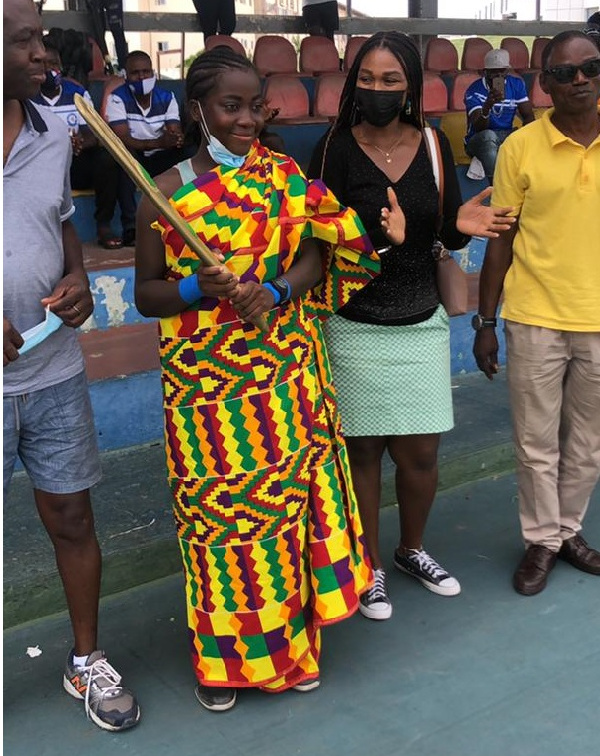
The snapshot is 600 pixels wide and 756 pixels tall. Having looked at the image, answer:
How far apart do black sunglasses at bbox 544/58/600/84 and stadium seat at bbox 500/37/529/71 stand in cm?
785

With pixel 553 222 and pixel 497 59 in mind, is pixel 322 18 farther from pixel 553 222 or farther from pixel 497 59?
pixel 553 222

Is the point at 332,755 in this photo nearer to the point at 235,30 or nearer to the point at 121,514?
the point at 121,514

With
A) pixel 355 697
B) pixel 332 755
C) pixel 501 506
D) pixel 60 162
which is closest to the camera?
pixel 60 162

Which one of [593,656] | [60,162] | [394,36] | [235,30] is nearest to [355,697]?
[593,656]

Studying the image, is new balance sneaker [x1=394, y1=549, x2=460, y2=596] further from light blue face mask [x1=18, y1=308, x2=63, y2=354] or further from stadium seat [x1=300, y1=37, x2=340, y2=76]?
stadium seat [x1=300, y1=37, x2=340, y2=76]

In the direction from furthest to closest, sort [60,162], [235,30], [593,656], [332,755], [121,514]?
[235,30]
[121,514]
[593,656]
[332,755]
[60,162]

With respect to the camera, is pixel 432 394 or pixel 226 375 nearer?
pixel 226 375

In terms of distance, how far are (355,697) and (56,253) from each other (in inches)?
56.0

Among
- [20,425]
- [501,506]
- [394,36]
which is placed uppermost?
[394,36]

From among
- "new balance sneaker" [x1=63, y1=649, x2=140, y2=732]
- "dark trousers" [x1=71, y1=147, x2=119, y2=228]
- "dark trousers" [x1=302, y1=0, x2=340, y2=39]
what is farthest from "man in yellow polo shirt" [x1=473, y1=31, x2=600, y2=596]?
"dark trousers" [x1=302, y1=0, x2=340, y2=39]

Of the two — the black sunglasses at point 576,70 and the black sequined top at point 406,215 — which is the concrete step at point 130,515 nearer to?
the black sequined top at point 406,215

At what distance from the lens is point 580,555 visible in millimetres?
3242

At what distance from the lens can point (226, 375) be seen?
7.59 ft

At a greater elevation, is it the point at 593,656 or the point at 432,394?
the point at 432,394
